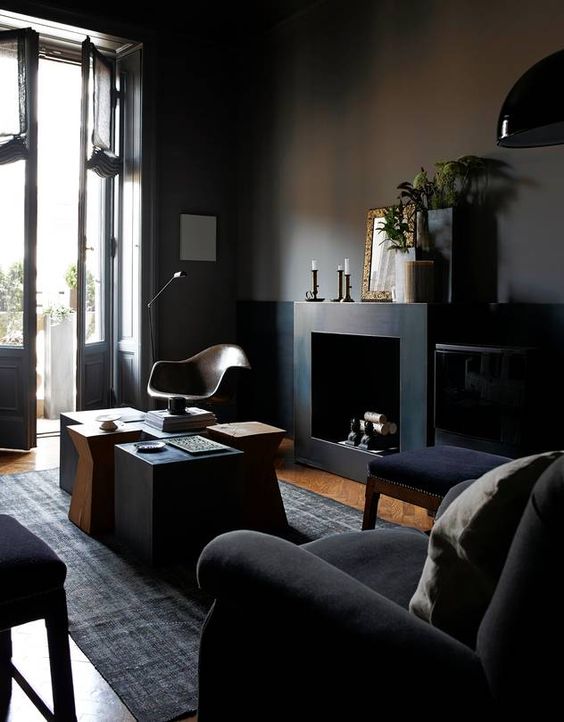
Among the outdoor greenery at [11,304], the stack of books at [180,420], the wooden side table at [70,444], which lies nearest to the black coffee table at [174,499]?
the stack of books at [180,420]

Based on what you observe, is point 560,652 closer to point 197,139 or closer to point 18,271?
point 18,271

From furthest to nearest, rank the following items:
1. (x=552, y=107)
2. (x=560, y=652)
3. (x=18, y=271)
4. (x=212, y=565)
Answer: (x=18, y=271), (x=552, y=107), (x=212, y=565), (x=560, y=652)

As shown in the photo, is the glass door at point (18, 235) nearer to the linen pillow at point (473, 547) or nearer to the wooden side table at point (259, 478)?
the wooden side table at point (259, 478)

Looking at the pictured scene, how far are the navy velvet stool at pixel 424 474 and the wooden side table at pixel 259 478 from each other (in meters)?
0.55

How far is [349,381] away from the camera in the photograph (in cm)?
505

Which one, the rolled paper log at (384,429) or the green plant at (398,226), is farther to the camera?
the rolled paper log at (384,429)

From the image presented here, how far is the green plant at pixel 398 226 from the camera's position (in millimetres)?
4383

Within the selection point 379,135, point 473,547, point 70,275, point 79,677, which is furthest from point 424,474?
point 70,275

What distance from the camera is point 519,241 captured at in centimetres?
395

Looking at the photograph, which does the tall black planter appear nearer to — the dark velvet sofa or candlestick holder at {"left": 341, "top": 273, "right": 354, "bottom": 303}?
candlestick holder at {"left": 341, "top": 273, "right": 354, "bottom": 303}

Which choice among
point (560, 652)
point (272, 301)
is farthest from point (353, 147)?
point (560, 652)

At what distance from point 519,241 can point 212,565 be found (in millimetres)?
3065

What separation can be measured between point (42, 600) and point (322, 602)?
78 cm

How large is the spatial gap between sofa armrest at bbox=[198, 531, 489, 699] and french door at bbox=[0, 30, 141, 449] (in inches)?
176
